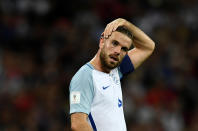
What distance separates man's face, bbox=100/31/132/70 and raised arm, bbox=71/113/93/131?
606 mm

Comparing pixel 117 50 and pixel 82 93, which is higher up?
pixel 117 50

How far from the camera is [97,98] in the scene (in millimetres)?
5348

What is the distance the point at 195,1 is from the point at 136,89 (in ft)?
12.0

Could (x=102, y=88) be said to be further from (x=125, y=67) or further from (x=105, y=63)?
(x=125, y=67)

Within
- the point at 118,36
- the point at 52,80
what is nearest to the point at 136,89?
the point at 52,80

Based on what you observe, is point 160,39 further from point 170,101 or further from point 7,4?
point 7,4

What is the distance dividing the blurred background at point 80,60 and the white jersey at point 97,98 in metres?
4.88

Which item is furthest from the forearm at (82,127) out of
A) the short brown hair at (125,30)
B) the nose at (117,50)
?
the short brown hair at (125,30)

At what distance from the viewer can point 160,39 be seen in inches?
488

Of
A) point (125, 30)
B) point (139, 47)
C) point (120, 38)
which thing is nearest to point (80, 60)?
point (139, 47)

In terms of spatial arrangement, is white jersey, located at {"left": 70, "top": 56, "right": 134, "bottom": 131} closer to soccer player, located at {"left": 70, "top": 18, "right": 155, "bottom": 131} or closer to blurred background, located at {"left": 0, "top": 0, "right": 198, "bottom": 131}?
soccer player, located at {"left": 70, "top": 18, "right": 155, "bottom": 131}

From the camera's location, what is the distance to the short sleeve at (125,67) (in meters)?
6.02

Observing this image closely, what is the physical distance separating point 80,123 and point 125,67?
3.93 ft

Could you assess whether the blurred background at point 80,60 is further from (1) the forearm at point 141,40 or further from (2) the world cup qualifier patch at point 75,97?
(2) the world cup qualifier patch at point 75,97
